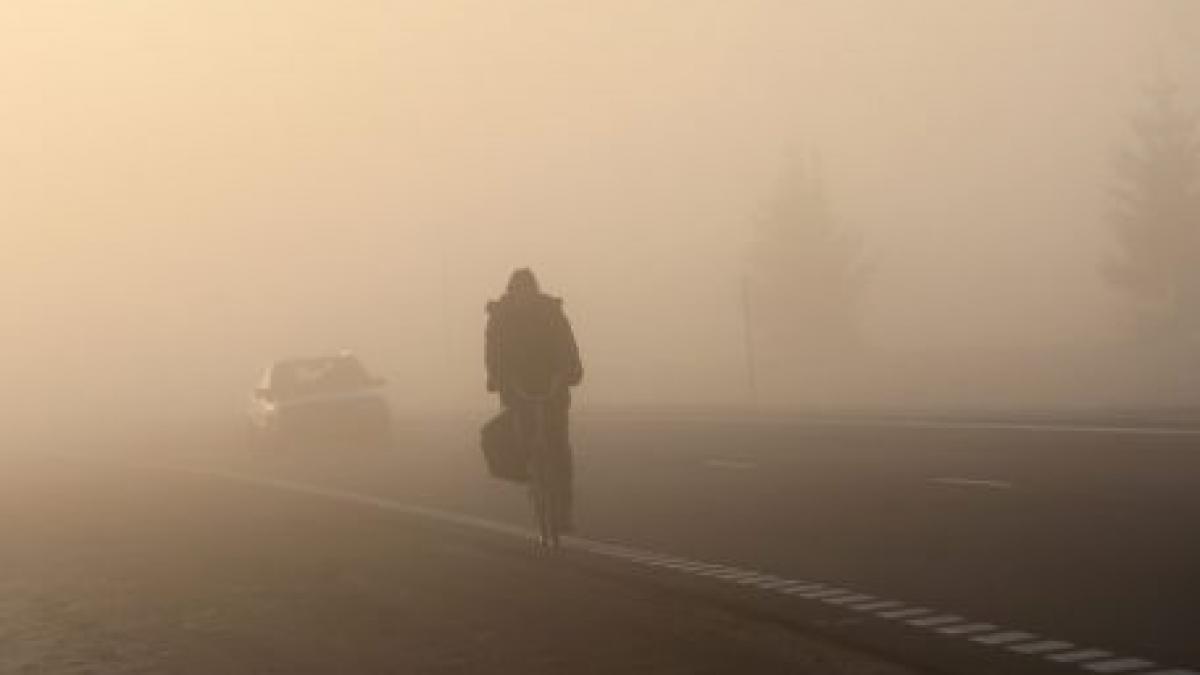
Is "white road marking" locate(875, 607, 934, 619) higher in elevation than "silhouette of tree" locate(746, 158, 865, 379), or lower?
lower

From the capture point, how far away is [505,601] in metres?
10.1

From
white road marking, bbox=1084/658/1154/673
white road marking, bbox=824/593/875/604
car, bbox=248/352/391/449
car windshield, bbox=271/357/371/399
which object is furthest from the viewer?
car windshield, bbox=271/357/371/399

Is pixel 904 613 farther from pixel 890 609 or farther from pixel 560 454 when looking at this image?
pixel 560 454

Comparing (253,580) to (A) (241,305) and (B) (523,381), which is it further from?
(A) (241,305)

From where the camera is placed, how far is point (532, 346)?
1259 cm

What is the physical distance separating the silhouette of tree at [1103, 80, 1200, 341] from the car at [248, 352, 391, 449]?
128 feet

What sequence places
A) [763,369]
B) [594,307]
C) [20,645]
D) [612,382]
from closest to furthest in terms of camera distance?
[20,645]
[763,369]
[612,382]
[594,307]

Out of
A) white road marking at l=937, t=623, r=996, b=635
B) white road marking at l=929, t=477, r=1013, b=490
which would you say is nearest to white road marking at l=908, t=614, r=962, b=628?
white road marking at l=937, t=623, r=996, b=635

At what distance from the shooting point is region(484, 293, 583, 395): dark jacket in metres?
12.6

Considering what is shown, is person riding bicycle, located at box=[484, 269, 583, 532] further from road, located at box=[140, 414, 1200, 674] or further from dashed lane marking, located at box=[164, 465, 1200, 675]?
road, located at box=[140, 414, 1200, 674]

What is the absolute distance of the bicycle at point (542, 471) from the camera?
497 inches

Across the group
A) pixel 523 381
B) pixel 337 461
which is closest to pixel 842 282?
pixel 337 461

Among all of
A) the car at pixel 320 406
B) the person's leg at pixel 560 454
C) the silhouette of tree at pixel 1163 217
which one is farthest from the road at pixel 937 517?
the silhouette of tree at pixel 1163 217

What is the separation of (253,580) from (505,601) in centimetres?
270
